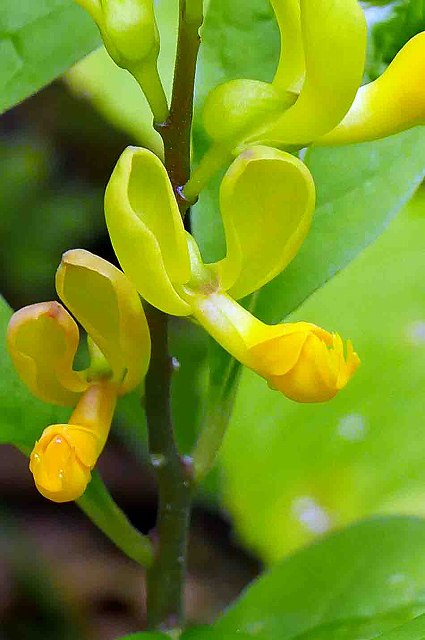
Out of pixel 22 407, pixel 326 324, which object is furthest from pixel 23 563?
pixel 22 407

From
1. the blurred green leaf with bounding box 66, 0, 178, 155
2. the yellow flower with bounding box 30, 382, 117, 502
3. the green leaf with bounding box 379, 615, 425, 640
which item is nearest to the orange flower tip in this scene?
the yellow flower with bounding box 30, 382, 117, 502

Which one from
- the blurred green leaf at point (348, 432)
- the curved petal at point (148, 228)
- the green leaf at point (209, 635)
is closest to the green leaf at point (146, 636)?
the green leaf at point (209, 635)

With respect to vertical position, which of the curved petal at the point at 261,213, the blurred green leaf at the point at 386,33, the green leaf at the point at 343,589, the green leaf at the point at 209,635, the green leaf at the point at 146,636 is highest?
the curved petal at the point at 261,213

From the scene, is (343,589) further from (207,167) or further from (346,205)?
(207,167)

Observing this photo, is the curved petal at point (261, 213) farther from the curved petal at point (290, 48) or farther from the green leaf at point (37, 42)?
the green leaf at point (37, 42)

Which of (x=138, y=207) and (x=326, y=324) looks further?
(x=326, y=324)

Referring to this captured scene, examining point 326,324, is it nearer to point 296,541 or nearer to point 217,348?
point 296,541
